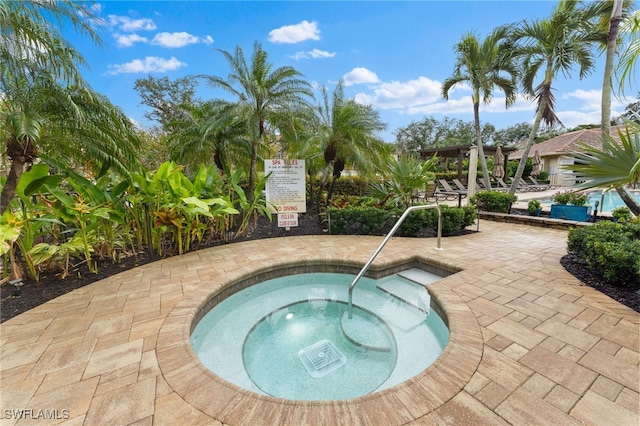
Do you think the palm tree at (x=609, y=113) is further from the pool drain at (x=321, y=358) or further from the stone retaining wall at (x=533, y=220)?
the pool drain at (x=321, y=358)

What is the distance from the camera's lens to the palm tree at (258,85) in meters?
5.96

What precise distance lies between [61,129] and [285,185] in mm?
3923

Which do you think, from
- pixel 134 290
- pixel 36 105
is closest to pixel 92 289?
pixel 134 290

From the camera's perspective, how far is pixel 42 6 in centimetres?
290

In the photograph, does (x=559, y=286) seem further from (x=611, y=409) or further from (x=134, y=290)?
(x=134, y=290)

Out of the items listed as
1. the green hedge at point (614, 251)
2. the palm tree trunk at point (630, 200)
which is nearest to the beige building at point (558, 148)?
the palm tree trunk at point (630, 200)

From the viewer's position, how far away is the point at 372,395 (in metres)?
1.65

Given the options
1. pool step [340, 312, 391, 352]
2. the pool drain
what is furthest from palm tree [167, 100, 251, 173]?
the pool drain

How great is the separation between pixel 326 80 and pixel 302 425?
756 centimetres

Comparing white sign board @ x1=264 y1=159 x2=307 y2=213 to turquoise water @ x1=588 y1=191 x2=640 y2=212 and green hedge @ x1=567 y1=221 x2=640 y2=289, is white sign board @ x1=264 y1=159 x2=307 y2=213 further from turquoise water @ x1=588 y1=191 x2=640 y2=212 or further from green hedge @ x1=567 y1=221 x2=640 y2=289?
turquoise water @ x1=588 y1=191 x2=640 y2=212

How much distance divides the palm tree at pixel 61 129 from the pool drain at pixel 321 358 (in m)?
3.72

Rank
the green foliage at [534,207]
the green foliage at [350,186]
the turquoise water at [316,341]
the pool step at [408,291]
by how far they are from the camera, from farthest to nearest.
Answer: the green foliage at [350,186], the green foliage at [534,207], the pool step at [408,291], the turquoise water at [316,341]

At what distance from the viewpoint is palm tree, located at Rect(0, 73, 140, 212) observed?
3.05 meters

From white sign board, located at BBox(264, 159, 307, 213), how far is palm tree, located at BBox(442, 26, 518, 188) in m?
7.41
